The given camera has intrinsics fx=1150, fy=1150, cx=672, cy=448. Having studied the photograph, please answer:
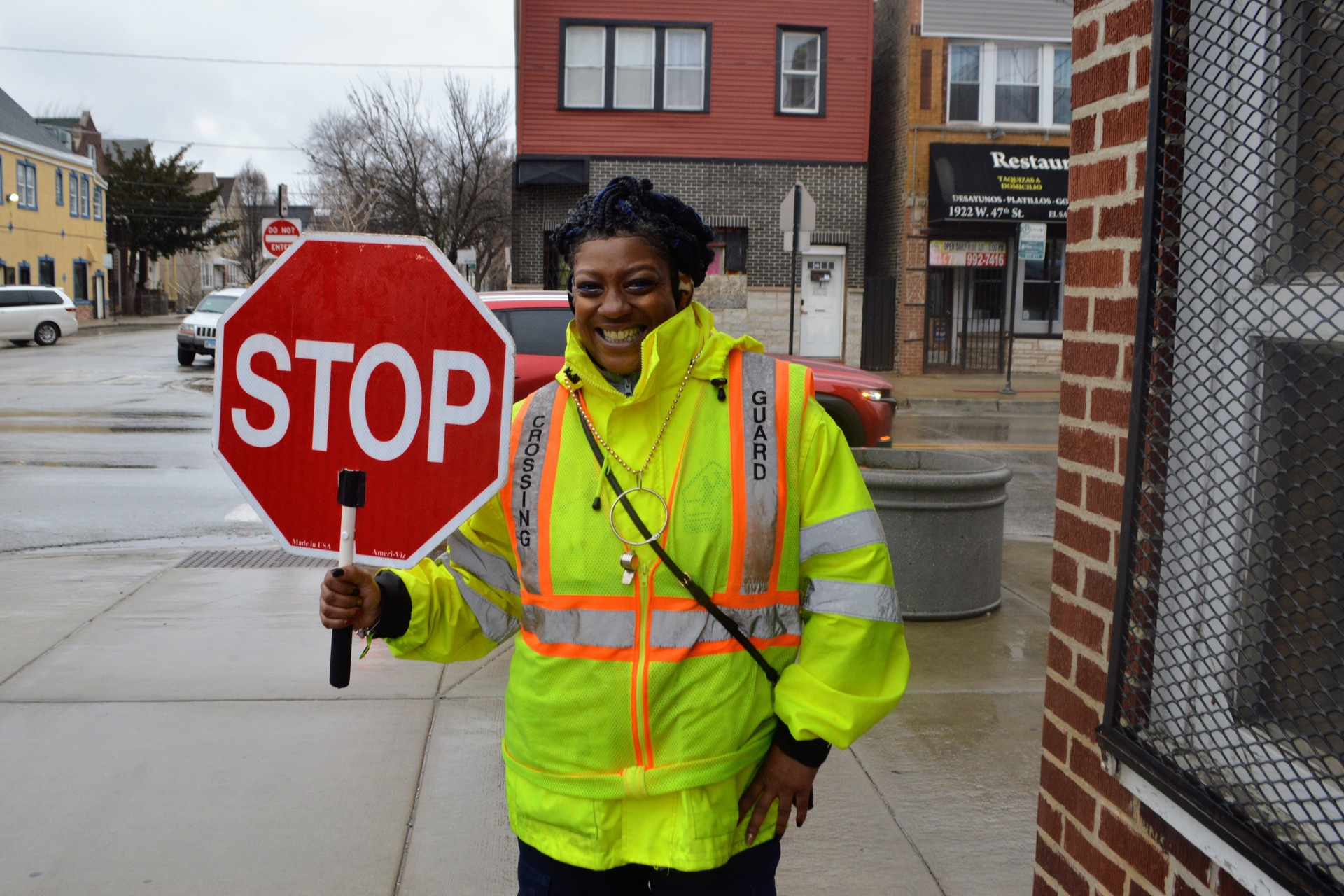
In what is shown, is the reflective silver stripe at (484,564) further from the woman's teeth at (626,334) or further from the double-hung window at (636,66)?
the double-hung window at (636,66)

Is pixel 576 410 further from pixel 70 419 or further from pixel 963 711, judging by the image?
pixel 70 419

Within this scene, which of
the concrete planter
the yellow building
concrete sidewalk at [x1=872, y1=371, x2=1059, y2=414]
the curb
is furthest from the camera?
the yellow building

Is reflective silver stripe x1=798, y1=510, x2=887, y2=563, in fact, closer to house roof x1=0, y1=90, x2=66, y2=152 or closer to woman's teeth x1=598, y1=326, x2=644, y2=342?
woman's teeth x1=598, y1=326, x2=644, y2=342

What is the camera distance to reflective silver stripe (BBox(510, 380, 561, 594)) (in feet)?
6.94

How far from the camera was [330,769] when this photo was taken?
13.5 feet

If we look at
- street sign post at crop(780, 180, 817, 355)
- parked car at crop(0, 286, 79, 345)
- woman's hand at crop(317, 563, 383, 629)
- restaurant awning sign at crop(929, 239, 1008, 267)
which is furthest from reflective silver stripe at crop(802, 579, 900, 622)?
parked car at crop(0, 286, 79, 345)

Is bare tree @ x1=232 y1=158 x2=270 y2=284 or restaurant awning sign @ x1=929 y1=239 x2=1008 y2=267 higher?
bare tree @ x1=232 y1=158 x2=270 y2=284

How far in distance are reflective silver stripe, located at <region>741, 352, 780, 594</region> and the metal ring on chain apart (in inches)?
5.6

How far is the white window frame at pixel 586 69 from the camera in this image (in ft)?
74.2

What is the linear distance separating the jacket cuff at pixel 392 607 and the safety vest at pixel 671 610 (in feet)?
0.78

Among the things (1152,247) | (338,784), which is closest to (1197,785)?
(1152,247)

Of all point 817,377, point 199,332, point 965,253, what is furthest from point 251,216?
point 817,377

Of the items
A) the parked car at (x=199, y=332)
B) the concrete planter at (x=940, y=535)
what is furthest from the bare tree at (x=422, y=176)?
the concrete planter at (x=940, y=535)

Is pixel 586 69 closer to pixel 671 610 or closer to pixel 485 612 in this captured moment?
pixel 485 612
